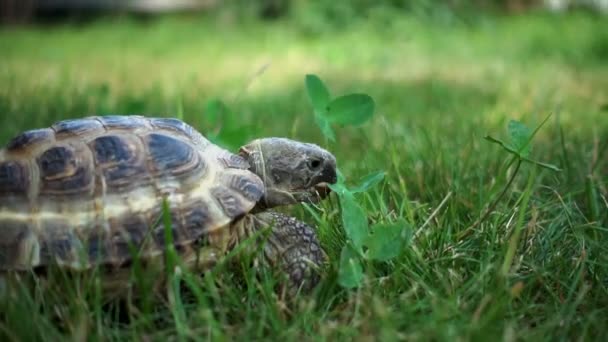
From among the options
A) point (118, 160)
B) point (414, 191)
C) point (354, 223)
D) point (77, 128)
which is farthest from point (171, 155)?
point (414, 191)

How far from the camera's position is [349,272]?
129 centimetres

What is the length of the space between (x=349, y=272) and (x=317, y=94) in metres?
0.58

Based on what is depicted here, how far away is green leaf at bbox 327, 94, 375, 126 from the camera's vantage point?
1.68m

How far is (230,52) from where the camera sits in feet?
19.3

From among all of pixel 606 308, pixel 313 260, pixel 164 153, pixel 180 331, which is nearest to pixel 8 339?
pixel 180 331

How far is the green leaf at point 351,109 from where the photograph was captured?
66.1 inches

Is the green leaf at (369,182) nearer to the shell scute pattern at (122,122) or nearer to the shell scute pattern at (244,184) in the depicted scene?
A: the shell scute pattern at (244,184)

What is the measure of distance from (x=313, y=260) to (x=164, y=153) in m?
0.40

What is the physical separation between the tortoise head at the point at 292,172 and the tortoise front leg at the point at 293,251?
4.5 inches

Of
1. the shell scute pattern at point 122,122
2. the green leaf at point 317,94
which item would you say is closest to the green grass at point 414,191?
the green leaf at point 317,94

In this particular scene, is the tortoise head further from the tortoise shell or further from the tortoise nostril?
the tortoise shell

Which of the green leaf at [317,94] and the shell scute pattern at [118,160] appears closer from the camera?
the shell scute pattern at [118,160]

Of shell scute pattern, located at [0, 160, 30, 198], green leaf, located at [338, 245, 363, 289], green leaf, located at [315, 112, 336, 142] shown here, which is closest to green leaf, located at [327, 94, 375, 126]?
green leaf, located at [315, 112, 336, 142]

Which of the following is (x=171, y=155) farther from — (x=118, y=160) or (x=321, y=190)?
(x=321, y=190)
